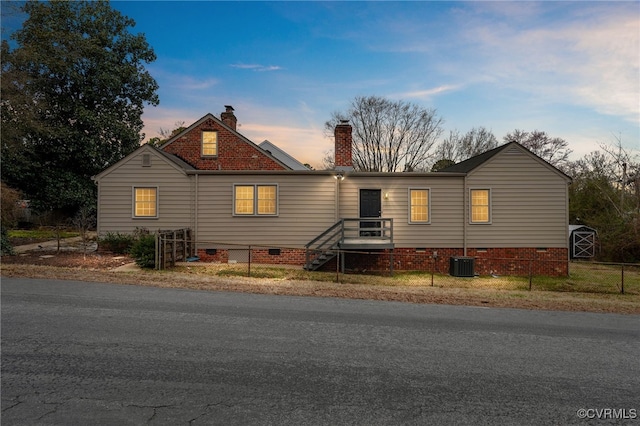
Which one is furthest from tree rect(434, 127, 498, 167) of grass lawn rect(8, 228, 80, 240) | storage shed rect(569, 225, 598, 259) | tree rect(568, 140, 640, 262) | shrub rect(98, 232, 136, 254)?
grass lawn rect(8, 228, 80, 240)

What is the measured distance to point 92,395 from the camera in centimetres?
360

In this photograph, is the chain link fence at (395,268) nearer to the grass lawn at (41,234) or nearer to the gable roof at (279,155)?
the grass lawn at (41,234)

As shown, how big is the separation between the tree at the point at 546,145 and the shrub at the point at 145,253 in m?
42.5

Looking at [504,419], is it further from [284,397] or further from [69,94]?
[69,94]

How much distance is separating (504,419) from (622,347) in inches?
158

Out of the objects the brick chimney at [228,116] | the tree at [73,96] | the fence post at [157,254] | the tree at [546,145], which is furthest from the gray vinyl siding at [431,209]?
the tree at [546,145]

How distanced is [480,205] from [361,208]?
18.0 ft

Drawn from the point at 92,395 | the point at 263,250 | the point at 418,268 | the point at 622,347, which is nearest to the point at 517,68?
the point at 418,268

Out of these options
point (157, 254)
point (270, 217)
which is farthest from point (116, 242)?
point (270, 217)

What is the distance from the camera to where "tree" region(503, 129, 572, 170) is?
4134 centimetres

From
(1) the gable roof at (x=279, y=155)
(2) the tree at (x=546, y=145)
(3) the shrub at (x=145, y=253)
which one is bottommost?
(3) the shrub at (x=145, y=253)

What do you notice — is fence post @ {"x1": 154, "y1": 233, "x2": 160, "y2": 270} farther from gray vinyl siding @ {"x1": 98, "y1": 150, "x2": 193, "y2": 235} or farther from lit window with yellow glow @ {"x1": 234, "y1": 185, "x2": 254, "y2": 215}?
lit window with yellow glow @ {"x1": 234, "y1": 185, "x2": 254, "y2": 215}

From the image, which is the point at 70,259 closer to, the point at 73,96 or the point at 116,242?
the point at 116,242

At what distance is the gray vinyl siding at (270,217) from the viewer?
1581 centimetres
